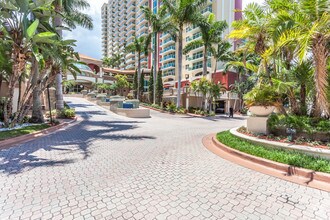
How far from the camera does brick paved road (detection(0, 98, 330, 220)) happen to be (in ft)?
11.9

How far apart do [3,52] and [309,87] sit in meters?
16.1

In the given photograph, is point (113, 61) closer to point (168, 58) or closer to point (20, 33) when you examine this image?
point (168, 58)

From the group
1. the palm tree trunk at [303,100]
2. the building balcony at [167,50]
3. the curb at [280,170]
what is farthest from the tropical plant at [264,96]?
the building balcony at [167,50]

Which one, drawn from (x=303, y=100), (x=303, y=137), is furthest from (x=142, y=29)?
(x=303, y=137)

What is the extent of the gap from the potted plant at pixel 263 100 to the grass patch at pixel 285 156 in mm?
1659

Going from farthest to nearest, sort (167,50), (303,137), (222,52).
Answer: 1. (167,50)
2. (222,52)
3. (303,137)

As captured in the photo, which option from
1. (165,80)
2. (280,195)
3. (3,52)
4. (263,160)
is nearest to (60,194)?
(280,195)

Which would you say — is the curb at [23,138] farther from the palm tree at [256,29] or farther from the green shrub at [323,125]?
the green shrub at [323,125]

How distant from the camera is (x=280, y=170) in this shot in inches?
225

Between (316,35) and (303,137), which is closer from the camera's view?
(316,35)

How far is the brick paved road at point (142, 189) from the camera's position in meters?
3.64

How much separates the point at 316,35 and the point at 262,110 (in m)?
3.41

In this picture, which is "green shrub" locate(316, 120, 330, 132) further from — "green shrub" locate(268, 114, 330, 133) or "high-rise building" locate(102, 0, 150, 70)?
"high-rise building" locate(102, 0, 150, 70)

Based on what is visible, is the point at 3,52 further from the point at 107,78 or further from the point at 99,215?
the point at 107,78
